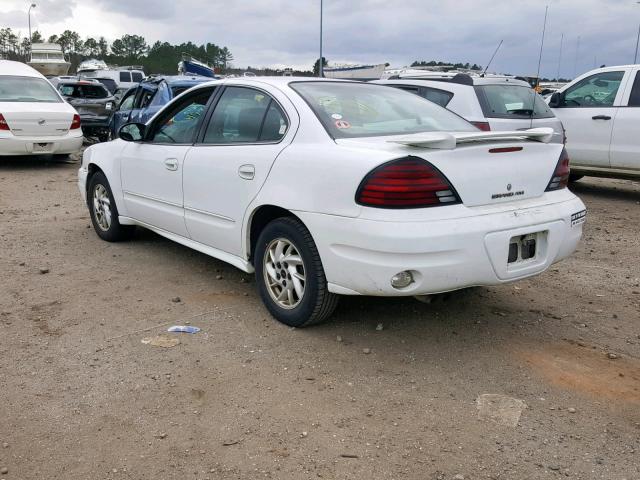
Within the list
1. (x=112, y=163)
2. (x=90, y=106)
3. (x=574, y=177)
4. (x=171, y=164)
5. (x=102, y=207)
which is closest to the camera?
(x=171, y=164)

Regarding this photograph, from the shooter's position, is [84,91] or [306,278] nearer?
[306,278]

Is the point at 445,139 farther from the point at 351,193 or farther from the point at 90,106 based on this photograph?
the point at 90,106

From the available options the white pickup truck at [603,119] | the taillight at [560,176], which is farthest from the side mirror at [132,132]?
the white pickup truck at [603,119]

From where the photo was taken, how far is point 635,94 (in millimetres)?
8531

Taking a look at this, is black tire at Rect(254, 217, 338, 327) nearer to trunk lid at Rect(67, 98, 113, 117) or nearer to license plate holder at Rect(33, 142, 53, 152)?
license plate holder at Rect(33, 142, 53, 152)

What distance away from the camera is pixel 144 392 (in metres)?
3.27

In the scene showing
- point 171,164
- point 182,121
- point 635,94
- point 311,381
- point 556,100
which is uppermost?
point 635,94

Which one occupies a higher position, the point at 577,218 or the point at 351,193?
the point at 351,193

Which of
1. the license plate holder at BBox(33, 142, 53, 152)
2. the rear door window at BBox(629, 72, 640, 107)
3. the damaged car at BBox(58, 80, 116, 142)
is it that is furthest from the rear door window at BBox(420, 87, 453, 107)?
the damaged car at BBox(58, 80, 116, 142)

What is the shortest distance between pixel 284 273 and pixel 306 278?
0.28 metres

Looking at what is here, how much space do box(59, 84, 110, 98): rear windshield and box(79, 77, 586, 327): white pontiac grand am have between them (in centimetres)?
1198

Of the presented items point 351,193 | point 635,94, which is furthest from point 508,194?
point 635,94

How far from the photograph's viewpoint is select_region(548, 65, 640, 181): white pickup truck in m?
8.56

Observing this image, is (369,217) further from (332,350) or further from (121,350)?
(121,350)
